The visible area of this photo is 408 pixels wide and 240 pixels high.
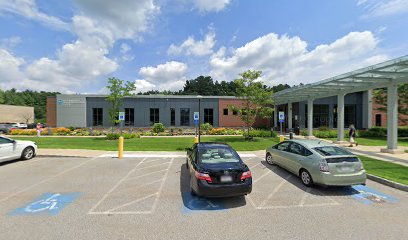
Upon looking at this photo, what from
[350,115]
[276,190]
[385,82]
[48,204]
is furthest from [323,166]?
[350,115]

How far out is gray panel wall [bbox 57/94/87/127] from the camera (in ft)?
107

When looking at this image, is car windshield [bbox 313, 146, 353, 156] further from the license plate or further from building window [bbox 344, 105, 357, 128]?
building window [bbox 344, 105, 357, 128]

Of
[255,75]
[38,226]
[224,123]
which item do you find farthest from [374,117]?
[38,226]

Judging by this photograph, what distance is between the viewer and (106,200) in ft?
19.0

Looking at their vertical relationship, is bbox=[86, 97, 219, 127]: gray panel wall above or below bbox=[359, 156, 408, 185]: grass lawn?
above

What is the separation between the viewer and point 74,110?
107 feet

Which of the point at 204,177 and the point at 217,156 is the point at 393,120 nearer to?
the point at 217,156

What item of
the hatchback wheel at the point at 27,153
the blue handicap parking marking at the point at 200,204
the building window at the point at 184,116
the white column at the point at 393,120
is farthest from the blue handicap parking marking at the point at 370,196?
the building window at the point at 184,116

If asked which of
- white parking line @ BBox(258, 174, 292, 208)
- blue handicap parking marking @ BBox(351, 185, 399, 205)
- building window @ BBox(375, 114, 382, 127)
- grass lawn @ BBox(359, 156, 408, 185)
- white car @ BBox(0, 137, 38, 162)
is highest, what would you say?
building window @ BBox(375, 114, 382, 127)

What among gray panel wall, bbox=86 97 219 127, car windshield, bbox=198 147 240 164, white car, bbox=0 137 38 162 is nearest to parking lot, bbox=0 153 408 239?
car windshield, bbox=198 147 240 164

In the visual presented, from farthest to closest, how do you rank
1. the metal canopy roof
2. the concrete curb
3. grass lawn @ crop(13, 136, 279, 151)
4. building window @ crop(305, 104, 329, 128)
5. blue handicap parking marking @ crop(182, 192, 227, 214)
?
building window @ crop(305, 104, 329, 128), grass lawn @ crop(13, 136, 279, 151), the metal canopy roof, the concrete curb, blue handicap parking marking @ crop(182, 192, 227, 214)

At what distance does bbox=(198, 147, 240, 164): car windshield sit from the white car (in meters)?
10.0

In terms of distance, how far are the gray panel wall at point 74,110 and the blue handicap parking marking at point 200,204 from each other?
107 feet

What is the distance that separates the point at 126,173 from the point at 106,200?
9.31ft
